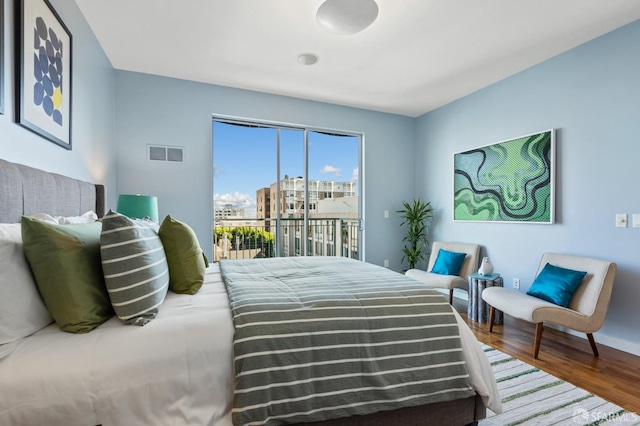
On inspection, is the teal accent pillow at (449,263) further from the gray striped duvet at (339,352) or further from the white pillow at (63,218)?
the white pillow at (63,218)

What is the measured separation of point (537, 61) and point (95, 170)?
4461 mm

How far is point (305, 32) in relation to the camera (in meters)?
2.63

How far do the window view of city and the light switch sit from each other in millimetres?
2911

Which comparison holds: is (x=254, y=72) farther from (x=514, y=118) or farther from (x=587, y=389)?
(x=587, y=389)

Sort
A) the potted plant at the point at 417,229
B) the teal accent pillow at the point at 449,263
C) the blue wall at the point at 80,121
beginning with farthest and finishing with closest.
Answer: the potted plant at the point at 417,229 < the teal accent pillow at the point at 449,263 < the blue wall at the point at 80,121

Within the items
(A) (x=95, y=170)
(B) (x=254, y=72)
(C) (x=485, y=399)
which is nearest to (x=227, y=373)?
(C) (x=485, y=399)

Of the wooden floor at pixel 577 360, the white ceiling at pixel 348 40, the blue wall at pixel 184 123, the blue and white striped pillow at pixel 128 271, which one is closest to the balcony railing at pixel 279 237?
the blue wall at pixel 184 123

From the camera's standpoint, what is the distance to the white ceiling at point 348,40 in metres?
2.32

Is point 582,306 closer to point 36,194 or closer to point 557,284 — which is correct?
point 557,284

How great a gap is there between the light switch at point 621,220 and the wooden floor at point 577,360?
1017 millimetres

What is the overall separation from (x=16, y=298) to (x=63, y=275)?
0.42 feet

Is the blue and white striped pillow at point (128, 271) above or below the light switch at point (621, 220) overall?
below

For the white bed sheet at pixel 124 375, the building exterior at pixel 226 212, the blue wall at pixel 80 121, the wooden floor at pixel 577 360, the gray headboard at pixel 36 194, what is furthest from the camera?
the building exterior at pixel 226 212

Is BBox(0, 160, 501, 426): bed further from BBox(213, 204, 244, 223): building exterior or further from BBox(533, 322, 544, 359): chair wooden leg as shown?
BBox(213, 204, 244, 223): building exterior
